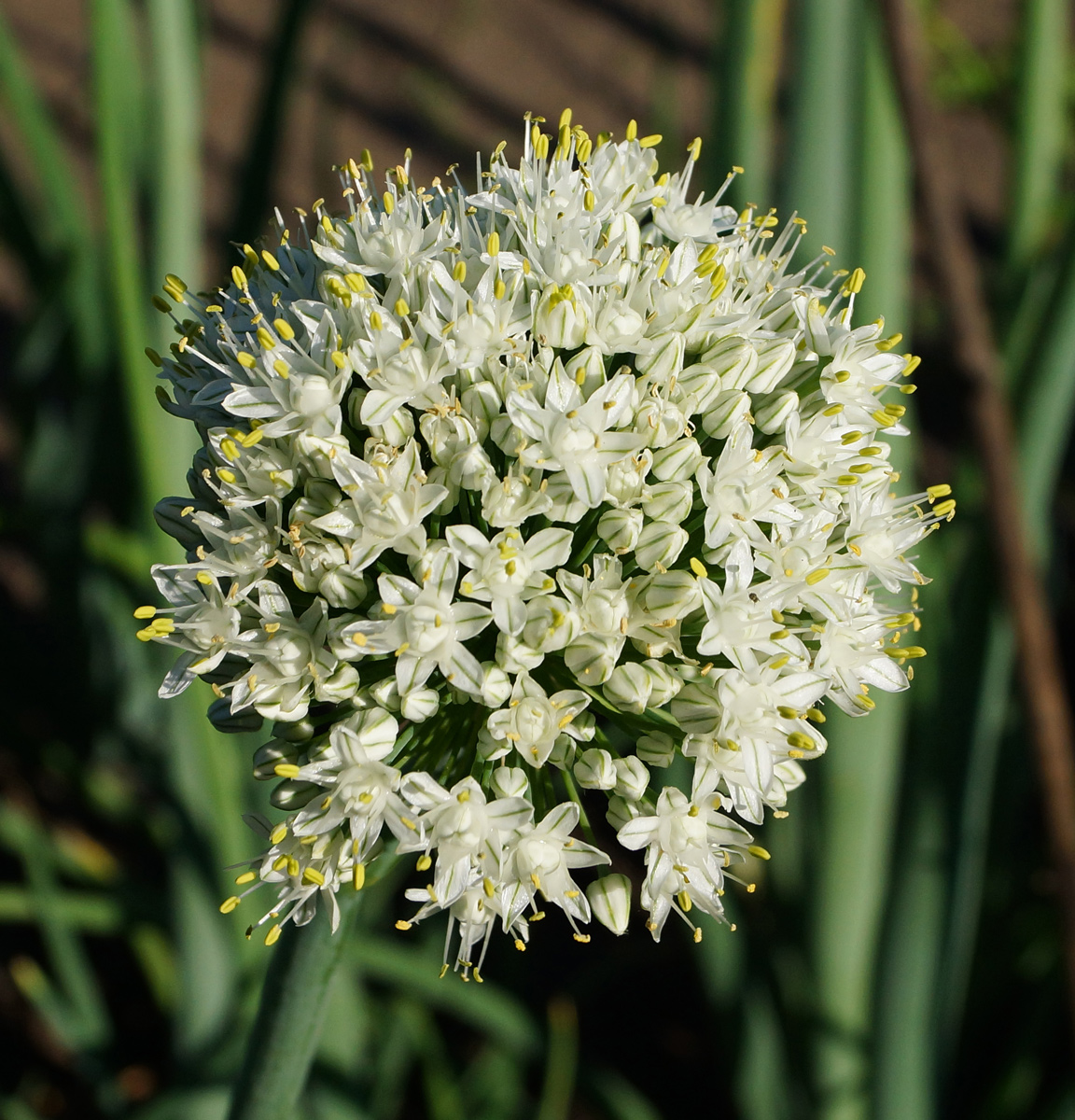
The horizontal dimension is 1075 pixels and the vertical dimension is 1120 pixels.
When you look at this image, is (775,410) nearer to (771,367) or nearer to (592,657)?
(771,367)

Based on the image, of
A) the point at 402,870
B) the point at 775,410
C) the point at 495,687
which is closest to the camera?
the point at 495,687

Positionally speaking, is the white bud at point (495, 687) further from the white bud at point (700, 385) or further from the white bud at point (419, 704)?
the white bud at point (700, 385)

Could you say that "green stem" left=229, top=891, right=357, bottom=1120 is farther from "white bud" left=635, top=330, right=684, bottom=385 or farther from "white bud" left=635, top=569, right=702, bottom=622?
"white bud" left=635, top=330, right=684, bottom=385

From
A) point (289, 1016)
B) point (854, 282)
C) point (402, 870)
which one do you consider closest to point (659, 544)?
point (854, 282)

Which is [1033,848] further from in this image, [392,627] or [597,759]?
[392,627]

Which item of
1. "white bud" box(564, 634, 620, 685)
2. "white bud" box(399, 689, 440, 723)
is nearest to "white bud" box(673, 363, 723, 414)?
"white bud" box(564, 634, 620, 685)

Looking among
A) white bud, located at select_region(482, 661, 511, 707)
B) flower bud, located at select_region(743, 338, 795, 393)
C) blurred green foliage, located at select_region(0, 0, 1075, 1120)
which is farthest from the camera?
blurred green foliage, located at select_region(0, 0, 1075, 1120)
